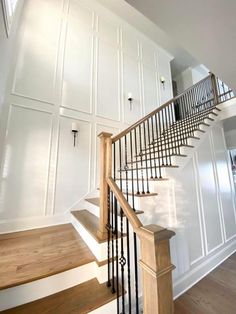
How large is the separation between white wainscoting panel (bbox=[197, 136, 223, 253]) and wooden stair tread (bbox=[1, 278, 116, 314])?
2.30m

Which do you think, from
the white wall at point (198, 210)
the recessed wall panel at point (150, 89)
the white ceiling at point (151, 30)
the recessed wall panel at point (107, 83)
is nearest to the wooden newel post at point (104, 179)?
the white wall at point (198, 210)

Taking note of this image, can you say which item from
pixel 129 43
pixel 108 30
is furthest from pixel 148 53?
pixel 108 30

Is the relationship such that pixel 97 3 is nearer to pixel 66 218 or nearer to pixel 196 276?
pixel 66 218

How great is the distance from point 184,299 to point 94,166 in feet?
8.19

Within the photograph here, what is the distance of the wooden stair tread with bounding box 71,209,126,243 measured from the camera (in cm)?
170

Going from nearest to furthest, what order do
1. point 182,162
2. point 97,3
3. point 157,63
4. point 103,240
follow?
1. point 103,240
2. point 182,162
3. point 97,3
4. point 157,63

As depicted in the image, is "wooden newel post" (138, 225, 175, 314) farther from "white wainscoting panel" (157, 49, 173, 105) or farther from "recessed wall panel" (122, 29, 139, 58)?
"recessed wall panel" (122, 29, 139, 58)

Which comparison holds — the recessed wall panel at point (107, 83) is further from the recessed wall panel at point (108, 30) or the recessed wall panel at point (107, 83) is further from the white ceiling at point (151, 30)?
the white ceiling at point (151, 30)

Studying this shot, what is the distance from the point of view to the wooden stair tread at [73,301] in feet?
3.97

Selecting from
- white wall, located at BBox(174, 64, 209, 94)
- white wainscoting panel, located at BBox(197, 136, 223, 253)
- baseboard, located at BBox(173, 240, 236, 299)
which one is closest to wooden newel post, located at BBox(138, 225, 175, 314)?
baseboard, located at BBox(173, 240, 236, 299)

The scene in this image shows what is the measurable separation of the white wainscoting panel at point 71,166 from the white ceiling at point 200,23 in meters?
2.25

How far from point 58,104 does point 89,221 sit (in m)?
2.18

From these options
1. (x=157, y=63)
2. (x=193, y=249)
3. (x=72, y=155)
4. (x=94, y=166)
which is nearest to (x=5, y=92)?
(x=72, y=155)

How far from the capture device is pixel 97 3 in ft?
12.5
